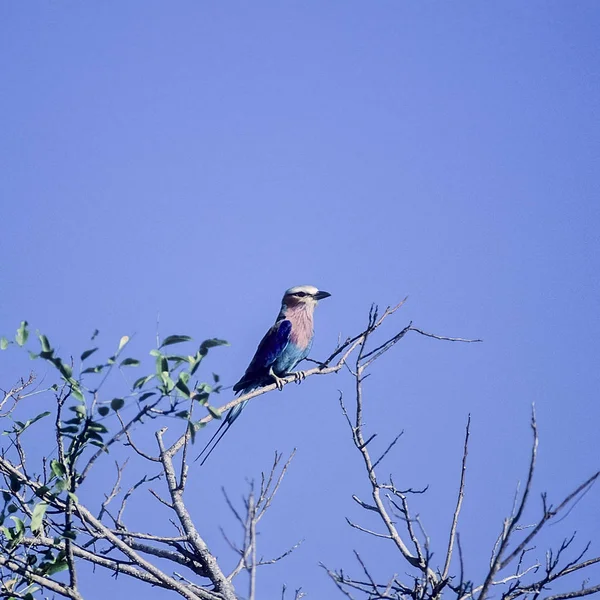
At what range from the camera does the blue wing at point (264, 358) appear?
6332 millimetres

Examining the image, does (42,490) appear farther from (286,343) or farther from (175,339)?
(286,343)

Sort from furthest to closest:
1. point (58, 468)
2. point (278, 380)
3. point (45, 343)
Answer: point (278, 380), point (58, 468), point (45, 343)

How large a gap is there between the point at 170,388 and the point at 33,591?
1046 mm

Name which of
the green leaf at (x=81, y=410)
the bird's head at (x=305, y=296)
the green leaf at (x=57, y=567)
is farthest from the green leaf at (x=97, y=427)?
the bird's head at (x=305, y=296)

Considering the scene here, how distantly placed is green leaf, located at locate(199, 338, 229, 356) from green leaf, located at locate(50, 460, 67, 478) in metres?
0.66

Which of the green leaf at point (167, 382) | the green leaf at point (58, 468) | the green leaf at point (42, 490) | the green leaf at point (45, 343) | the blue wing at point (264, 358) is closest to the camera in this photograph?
the green leaf at point (45, 343)

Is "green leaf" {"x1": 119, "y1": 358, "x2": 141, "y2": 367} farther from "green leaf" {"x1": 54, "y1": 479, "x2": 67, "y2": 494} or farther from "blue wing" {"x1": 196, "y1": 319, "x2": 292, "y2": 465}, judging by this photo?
"blue wing" {"x1": 196, "y1": 319, "x2": 292, "y2": 465}

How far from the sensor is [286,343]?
6.55 meters

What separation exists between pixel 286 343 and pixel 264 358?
0.99 ft

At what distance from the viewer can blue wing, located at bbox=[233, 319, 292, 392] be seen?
6.33 metres

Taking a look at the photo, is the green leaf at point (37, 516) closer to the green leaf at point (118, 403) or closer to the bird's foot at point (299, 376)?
the green leaf at point (118, 403)

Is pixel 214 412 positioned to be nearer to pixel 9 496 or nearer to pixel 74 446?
pixel 74 446

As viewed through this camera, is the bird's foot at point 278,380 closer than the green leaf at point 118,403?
No

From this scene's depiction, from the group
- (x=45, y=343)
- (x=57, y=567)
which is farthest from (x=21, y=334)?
(x=57, y=567)
